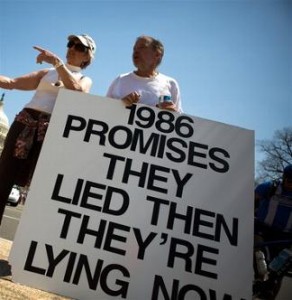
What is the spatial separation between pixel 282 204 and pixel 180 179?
5.20 feet

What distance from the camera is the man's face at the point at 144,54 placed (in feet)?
8.61

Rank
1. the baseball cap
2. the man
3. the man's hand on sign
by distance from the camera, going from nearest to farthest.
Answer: the man's hand on sign
the baseball cap
the man

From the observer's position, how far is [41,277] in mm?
1738

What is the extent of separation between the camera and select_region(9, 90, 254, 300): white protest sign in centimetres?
176

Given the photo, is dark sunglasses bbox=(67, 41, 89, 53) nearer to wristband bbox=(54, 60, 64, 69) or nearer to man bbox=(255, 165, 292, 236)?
wristband bbox=(54, 60, 64, 69)

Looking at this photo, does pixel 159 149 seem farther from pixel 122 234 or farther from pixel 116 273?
pixel 116 273

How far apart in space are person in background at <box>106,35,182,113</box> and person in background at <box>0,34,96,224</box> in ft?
0.87

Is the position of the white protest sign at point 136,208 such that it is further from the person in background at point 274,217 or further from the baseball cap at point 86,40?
the person in background at point 274,217

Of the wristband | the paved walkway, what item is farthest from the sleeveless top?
the paved walkway

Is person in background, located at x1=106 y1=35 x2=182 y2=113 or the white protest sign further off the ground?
person in background, located at x1=106 y1=35 x2=182 y2=113

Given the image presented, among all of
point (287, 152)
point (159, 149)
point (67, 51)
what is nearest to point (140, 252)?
→ point (159, 149)

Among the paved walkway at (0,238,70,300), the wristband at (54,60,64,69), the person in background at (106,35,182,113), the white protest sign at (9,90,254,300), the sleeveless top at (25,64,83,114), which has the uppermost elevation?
the person in background at (106,35,182,113)

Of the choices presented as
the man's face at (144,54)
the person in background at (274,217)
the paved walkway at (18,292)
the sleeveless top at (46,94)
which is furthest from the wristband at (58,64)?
the person in background at (274,217)

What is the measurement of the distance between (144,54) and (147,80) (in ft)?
0.67
